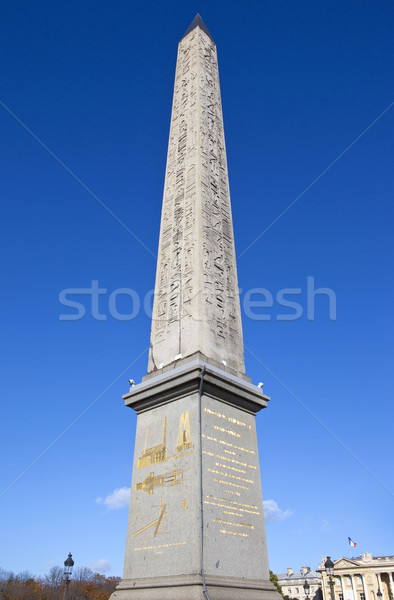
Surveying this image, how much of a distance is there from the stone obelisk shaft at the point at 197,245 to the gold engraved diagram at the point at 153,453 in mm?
1405

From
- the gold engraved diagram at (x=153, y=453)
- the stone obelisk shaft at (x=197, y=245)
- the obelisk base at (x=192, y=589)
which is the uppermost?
the stone obelisk shaft at (x=197, y=245)

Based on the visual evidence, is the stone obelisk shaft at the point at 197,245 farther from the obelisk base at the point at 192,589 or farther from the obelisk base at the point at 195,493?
the obelisk base at the point at 192,589

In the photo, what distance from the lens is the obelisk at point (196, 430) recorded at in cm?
702

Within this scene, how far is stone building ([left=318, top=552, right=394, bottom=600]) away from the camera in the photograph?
2766 inches

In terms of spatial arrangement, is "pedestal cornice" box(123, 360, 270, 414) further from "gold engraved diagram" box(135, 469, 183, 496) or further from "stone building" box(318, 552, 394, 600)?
"stone building" box(318, 552, 394, 600)

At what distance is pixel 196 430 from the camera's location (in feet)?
25.2

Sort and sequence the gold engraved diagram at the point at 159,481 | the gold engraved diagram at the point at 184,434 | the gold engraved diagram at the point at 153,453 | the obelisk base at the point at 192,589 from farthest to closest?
the gold engraved diagram at the point at 153,453 < the gold engraved diagram at the point at 184,434 < the gold engraved diagram at the point at 159,481 < the obelisk base at the point at 192,589

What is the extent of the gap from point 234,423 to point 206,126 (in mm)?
7726

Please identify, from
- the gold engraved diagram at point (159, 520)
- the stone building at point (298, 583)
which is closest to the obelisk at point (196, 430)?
the gold engraved diagram at point (159, 520)

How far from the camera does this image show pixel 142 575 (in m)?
7.34

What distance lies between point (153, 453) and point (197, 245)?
4188mm

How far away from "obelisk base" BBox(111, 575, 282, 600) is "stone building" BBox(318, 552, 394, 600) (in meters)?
72.7

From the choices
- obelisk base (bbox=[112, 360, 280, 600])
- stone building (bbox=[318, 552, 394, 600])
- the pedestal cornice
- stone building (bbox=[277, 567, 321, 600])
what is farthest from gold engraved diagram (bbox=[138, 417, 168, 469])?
stone building (bbox=[277, 567, 321, 600])

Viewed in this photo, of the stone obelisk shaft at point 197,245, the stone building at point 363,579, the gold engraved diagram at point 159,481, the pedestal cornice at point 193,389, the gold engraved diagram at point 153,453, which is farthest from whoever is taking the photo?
the stone building at point 363,579
